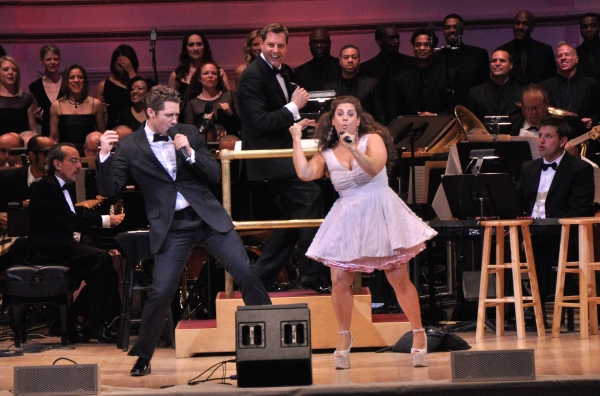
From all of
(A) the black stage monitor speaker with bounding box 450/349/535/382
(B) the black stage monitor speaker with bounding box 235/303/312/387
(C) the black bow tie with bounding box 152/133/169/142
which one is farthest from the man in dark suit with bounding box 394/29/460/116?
(A) the black stage monitor speaker with bounding box 450/349/535/382

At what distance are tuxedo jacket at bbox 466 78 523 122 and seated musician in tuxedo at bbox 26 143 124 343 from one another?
3368 millimetres

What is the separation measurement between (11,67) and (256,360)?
5240mm

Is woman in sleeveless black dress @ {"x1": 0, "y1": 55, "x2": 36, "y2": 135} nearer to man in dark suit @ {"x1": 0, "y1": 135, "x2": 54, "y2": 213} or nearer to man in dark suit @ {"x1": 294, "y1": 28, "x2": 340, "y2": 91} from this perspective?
man in dark suit @ {"x1": 0, "y1": 135, "x2": 54, "y2": 213}

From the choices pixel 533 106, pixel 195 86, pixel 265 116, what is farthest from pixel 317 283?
pixel 195 86

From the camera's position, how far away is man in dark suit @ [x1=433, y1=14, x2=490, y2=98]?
9.40 metres

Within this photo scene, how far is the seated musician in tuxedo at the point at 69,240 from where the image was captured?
24.3 ft

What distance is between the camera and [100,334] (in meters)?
7.43

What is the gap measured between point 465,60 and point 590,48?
3.72 ft

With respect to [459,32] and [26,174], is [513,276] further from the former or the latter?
[26,174]

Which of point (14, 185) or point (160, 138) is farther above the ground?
point (160, 138)

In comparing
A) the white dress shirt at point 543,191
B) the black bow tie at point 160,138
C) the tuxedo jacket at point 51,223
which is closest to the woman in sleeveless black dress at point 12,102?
the tuxedo jacket at point 51,223

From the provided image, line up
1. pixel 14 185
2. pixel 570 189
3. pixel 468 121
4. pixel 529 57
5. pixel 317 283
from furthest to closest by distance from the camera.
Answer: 1. pixel 529 57
2. pixel 14 185
3. pixel 468 121
4. pixel 570 189
5. pixel 317 283

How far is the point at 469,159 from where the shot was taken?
743 centimetres

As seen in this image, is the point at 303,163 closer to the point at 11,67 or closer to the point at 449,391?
the point at 449,391
